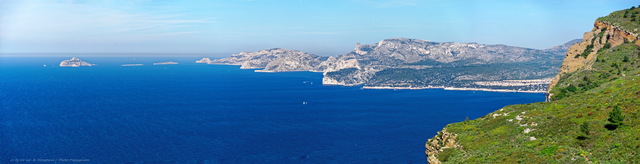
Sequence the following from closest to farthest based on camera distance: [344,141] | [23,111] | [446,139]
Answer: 1. [446,139]
2. [344,141]
3. [23,111]

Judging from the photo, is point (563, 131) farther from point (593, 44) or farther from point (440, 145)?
point (593, 44)

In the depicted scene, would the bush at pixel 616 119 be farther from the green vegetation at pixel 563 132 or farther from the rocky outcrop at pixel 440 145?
the rocky outcrop at pixel 440 145

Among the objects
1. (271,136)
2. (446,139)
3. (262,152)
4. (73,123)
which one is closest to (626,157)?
(446,139)

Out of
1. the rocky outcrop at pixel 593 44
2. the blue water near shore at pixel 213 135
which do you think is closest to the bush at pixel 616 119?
the rocky outcrop at pixel 593 44

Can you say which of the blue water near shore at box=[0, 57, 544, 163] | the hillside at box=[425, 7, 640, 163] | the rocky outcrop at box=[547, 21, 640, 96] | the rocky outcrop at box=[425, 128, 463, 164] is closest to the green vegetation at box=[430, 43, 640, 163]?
the hillside at box=[425, 7, 640, 163]

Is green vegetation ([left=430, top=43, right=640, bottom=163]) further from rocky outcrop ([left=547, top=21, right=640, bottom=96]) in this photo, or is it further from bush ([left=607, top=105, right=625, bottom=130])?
rocky outcrop ([left=547, top=21, right=640, bottom=96])

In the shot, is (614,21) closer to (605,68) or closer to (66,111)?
(605,68)
